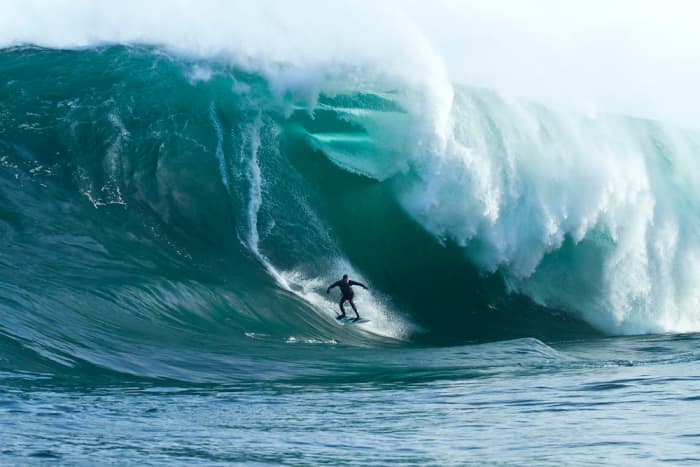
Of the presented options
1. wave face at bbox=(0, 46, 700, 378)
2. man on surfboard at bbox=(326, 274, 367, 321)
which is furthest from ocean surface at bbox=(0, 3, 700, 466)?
man on surfboard at bbox=(326, 274, 367, 321)

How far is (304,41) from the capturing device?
58.7 feet

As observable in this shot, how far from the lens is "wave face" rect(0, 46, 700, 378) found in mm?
14125

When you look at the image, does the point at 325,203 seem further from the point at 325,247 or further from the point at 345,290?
the point at 345,290

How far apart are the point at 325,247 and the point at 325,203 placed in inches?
34.4

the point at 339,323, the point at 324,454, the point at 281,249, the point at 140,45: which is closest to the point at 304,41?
the point at 140,45

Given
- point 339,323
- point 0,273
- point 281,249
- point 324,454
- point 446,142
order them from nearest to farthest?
point 324,454, point 0,273, point 339,323, point 281,249, point 446,142

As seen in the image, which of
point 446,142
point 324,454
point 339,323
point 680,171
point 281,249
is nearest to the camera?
point 324,454

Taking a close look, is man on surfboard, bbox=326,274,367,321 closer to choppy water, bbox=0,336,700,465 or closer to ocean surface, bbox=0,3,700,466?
ocean surface, bbox=0,3,700,466

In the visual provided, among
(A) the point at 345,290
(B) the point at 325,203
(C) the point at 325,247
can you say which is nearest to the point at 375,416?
(A) the point at 345,290

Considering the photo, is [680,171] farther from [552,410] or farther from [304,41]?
[552,410]

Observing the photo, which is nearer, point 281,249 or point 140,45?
point 281,249

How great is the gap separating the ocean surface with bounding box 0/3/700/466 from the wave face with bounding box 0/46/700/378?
1.6 inches

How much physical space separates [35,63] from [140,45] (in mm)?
1802

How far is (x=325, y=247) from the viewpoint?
15.8 meters
